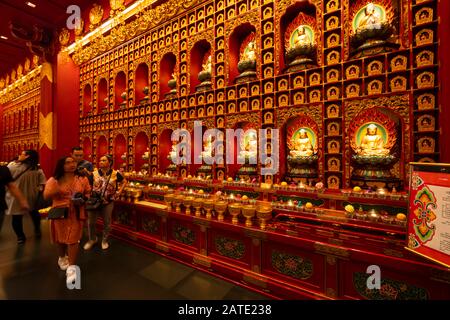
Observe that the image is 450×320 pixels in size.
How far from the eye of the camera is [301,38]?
3.33 metres

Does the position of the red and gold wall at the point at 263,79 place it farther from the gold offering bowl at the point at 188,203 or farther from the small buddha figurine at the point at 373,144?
the gold offering bowl at the point at 188,203

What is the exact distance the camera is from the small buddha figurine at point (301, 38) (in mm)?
3251

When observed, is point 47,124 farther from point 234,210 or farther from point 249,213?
point 249,213

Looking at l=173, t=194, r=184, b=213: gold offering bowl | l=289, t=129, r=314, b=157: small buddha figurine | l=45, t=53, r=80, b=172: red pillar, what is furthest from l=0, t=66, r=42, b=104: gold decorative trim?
l=289, t=129, r=314, b=157: small buddha figurine

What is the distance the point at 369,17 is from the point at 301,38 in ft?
2.77

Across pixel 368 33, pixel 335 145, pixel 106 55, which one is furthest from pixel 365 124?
pixel 106 55

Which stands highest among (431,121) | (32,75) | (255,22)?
(32,75)

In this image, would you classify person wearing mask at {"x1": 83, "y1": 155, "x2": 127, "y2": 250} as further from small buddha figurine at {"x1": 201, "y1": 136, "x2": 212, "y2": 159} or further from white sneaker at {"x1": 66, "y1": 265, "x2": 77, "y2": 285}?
small buddha figurine at {"x1": 201, "y1": 136, "x2": 212, "y2": 159}

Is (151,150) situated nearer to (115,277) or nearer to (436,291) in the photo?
(115,277)

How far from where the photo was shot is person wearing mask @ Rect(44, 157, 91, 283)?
8.69 ft

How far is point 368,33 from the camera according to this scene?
2723 millimetres
